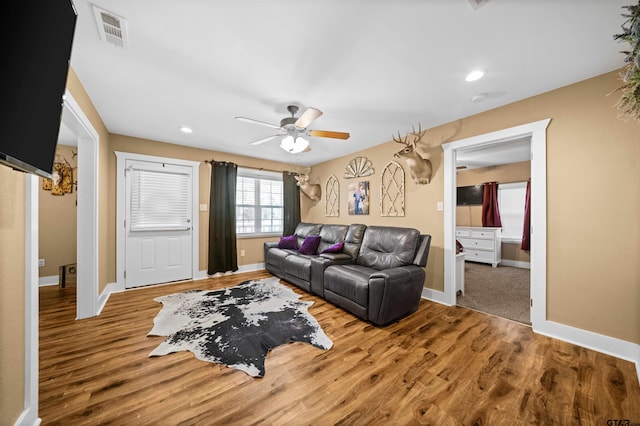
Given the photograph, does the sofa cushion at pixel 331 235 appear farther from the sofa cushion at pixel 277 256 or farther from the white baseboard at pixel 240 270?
the white baseboard at pixel 240 270

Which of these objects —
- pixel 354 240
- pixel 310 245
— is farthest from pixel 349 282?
pixel 310 245

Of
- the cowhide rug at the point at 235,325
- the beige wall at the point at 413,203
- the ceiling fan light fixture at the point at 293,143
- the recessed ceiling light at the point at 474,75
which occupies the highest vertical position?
the recessed ceiling light at the point at 474,75

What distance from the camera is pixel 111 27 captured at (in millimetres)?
1595

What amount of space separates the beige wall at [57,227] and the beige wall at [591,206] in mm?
6716

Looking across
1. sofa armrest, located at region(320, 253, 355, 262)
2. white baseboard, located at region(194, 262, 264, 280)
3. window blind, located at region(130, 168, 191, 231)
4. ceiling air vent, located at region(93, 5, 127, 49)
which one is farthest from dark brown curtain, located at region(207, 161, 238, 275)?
ceiling air vent, located at region(93, 5, 127, 49)

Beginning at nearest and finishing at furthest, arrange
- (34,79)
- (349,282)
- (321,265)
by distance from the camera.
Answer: (34,79), (349,282), (321,265)

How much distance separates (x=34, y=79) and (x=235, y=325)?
2.39m

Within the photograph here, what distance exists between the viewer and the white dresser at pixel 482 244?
562 centimetres

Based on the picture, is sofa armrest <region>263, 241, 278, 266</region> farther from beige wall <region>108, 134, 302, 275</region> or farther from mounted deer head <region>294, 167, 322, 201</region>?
mounted deer head <region>294, 167, 322, 201</region>

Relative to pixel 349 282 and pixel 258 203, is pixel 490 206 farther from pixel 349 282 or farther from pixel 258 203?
pixel 258 203

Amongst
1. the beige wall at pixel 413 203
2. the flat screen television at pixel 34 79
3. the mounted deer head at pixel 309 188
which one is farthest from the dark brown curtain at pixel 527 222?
the flat screen television at pixel 34 79

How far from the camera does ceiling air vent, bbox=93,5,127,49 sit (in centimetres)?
149

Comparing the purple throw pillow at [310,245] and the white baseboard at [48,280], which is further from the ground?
the purple throw pillow at [310,245]

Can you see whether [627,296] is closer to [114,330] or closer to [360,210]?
[360,210]
